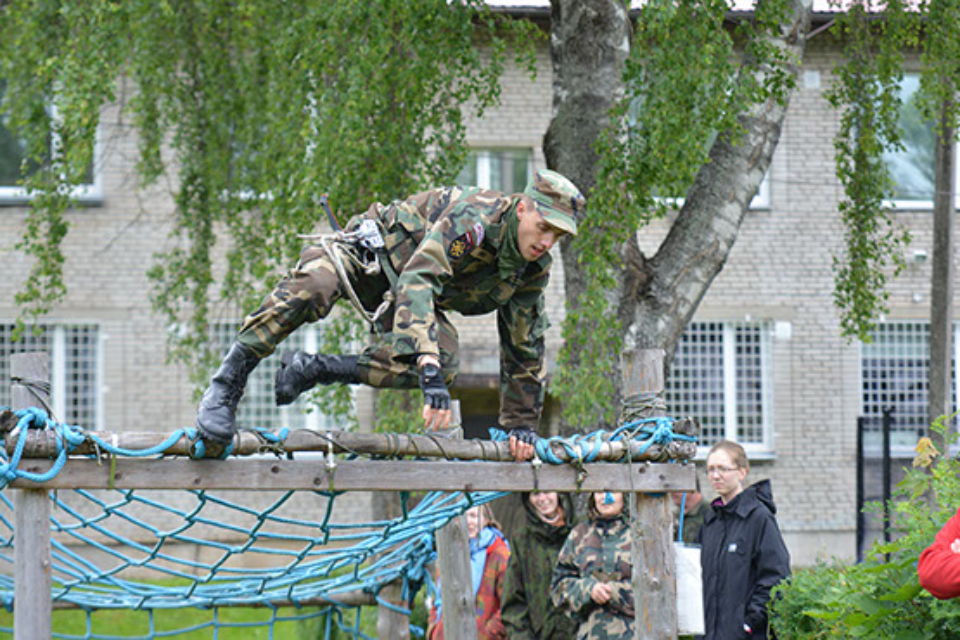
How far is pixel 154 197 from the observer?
1541cm

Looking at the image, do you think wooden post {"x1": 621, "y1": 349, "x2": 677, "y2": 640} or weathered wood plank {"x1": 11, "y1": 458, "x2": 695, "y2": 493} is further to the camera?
wooden post {"x1": 621, "y1": 349, "x2": 677, "y2": 640}

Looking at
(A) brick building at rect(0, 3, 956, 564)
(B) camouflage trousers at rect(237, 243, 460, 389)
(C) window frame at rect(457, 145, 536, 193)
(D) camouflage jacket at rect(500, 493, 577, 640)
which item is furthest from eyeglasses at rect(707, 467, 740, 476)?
(C) window frame at rect(457, 145, 536, 193)

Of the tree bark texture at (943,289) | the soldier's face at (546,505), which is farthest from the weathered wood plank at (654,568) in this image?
the tree bark texture at (943,289)

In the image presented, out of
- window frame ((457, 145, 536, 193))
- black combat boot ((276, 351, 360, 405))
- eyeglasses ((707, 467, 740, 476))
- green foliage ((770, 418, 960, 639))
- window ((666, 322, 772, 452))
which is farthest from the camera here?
window ((666, 322, 772, 452))

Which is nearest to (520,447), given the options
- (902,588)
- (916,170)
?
(902,588)

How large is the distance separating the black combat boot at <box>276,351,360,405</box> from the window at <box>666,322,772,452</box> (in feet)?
36.5

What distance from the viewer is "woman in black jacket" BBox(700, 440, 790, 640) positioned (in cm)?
622

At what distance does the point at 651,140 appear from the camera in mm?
7574

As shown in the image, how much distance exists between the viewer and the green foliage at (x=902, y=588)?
4.75m

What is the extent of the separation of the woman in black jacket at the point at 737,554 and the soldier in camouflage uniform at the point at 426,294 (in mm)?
1506

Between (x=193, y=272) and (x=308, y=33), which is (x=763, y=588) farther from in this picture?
(x=193, y=272)

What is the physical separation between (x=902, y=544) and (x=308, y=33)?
5.05 meters

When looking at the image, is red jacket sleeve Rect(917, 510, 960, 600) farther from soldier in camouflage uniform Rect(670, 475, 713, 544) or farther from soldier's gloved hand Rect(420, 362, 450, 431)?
soldier in camouflage uniform Rect(670, 475, 713, 544)

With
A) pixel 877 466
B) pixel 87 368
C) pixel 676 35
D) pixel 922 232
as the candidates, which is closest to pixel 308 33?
pixel 676 35
